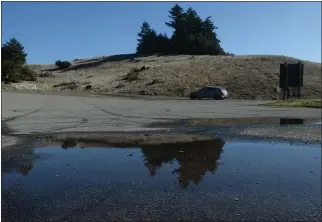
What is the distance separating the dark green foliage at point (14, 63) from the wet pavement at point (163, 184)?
4630cm

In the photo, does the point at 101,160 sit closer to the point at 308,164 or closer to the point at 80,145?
the point at 80,145

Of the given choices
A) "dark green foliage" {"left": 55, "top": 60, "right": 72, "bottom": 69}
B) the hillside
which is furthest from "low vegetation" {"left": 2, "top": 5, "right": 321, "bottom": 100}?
"dark green foliage" {"left": 55, "top": 60, "right": 72, "bottom": 69}

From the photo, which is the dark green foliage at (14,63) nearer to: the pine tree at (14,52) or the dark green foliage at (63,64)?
the pine tree at (14,52)

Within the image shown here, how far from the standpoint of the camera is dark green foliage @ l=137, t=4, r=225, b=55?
92938 millimetres

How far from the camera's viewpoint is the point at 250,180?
20.6ft

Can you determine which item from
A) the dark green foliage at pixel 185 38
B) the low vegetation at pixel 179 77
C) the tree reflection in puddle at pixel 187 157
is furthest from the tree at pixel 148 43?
the tree reflection in puddle at pixel 187 157

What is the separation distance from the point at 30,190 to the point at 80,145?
4.30m

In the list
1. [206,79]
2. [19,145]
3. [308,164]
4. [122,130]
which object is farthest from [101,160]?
[206,79]

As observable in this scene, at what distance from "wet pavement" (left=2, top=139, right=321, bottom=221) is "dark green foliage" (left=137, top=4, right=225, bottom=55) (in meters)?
85.3

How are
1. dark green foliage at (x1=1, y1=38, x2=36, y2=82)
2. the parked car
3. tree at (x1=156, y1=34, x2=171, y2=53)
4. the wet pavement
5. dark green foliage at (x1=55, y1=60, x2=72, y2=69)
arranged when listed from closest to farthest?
the wet pavement
the parked car
dark green foliage at (x1=1, y1=38, x2=36, y2=82)
dark green foliage at (x1=55, y1=60, x2=72, y2=69)
tree at (x1=156, y1=34, x2=171, y2=53)

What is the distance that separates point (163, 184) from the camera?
19.7 feet

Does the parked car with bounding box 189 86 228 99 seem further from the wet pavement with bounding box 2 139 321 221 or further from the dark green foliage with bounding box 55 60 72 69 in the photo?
the dark green foliage with bounding box 55 60 72 69

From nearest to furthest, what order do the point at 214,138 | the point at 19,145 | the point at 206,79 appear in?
the point at 19,145, the point at 214,138, the point at 206,79

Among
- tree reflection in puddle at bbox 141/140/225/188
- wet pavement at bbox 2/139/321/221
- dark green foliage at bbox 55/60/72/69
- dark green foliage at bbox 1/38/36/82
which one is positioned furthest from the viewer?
dark green foliage at bbox 55/60/72/69
